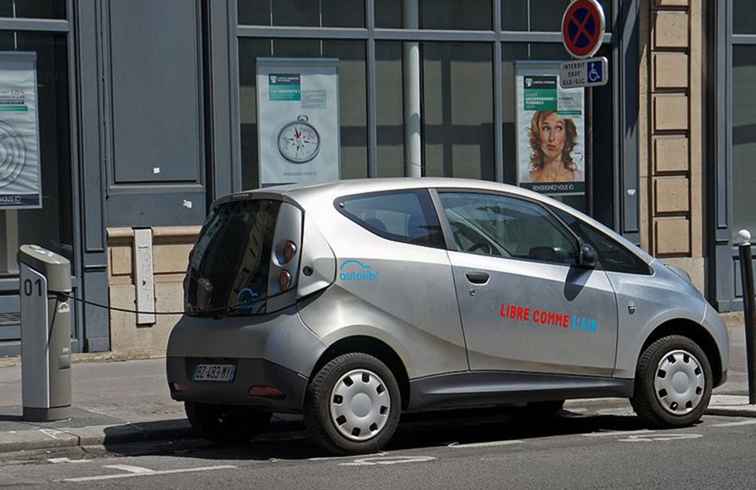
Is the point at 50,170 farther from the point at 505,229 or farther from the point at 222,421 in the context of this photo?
the point at 505,229

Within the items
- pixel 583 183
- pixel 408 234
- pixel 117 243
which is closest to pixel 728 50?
pixel 583 183

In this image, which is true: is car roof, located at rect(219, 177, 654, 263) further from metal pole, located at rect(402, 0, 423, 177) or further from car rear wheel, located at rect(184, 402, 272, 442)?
metal pole, located at rect(402, 0, 423, 177)

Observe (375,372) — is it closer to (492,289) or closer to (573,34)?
(492,289)

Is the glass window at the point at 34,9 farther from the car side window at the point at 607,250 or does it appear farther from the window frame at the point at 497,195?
the car side window at the point at 607,250

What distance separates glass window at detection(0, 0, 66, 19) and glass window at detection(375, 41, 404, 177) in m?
3.49

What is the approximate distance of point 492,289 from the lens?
29.8 feet

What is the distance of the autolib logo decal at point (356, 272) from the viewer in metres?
8.62

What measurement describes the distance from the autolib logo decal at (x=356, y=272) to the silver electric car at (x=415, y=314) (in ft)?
0.05

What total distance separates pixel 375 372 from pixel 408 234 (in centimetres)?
96

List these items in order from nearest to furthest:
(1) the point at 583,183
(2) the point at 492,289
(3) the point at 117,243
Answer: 1. (2) the point at 492,289
2. (3) the point at 117,243
3. (1) the point at 583,183

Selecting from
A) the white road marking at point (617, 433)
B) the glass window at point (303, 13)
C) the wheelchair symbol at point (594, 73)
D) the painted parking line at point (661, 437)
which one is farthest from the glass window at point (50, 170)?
the painted parking line at point (661, 437)

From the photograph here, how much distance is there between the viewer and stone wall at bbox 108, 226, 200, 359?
542 inches

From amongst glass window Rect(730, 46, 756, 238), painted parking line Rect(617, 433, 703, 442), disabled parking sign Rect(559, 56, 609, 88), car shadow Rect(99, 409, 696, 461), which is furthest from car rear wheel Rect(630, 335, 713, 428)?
glass window Rect(730, 46, 756, 238)

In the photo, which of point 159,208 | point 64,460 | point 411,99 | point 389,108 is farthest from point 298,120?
point 64,460
